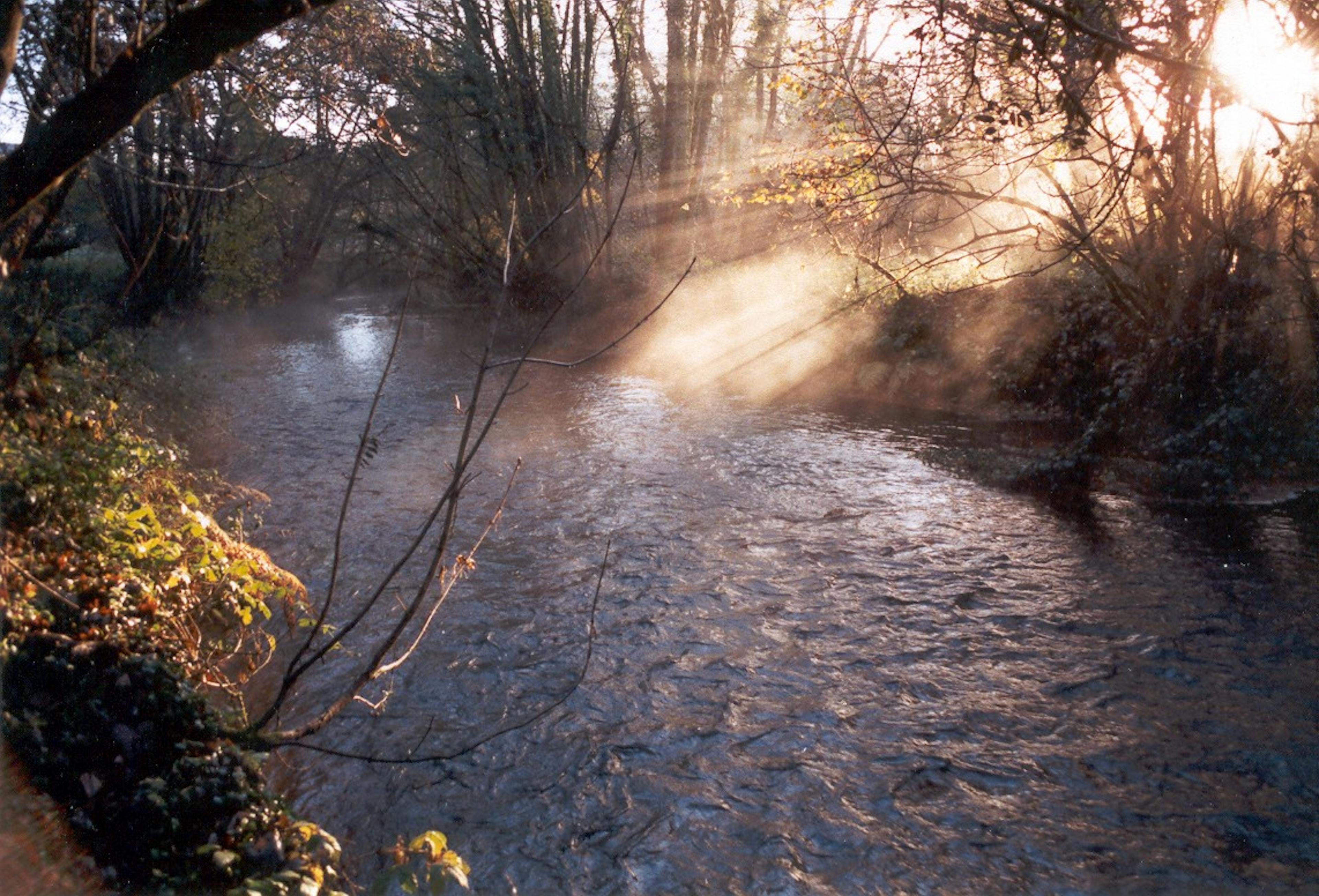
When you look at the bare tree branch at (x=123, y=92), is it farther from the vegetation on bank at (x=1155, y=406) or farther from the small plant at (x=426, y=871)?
the vegetation on bank at (x=1155, y=406)

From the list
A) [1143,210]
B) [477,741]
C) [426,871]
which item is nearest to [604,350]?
[426,871]

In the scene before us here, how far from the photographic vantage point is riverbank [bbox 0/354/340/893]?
3.68m

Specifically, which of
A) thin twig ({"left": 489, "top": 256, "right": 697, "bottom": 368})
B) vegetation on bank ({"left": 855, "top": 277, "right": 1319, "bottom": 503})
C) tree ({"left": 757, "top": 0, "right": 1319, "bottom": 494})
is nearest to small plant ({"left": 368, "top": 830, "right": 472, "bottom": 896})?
thin twig ({"left": 489, "top": 256, "right": 697, "bottom": 368})

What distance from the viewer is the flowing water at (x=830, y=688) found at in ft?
15.1

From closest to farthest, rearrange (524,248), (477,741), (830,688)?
1. (524,248)
2. (477,741)
3. (830,688)

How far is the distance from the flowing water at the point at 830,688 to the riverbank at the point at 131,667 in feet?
2.45

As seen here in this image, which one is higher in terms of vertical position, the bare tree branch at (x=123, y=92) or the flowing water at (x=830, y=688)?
the bare tree branch at (x=123, y=92)

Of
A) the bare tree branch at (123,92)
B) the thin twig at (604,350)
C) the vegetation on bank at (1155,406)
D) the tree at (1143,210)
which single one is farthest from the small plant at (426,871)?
the vegetation on bank at (1155,406)

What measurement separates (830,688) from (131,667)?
3907 mm

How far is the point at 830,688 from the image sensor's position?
20.3 ft

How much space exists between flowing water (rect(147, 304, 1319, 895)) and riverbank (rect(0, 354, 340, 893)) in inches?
29.4

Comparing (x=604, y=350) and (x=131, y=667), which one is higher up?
(x=604, y=350)

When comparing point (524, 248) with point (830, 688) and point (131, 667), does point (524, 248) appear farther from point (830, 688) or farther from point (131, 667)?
point (830, 688)

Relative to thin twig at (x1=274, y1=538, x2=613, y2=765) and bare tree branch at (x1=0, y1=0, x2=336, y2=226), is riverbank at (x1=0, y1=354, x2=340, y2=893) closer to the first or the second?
thin twig at (x1=274, y1=538, x2=613, y2=765)
